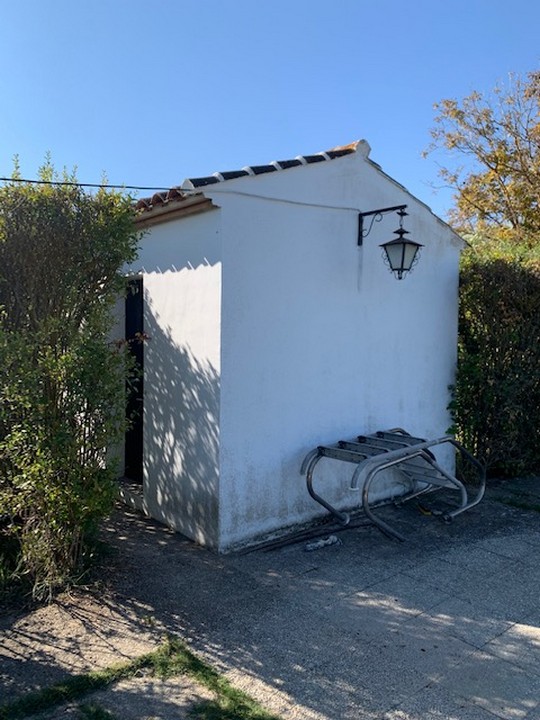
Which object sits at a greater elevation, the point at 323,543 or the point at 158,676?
the point at 323,543

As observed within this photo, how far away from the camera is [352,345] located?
235 inches

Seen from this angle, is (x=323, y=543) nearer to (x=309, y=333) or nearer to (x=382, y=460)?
(x=382, y=460)

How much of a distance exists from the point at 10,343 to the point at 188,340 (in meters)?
1.84

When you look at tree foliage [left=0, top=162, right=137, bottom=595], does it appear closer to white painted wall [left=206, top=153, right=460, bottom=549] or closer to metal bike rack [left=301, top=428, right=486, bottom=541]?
white painted wall [left=206, top=153, right=460, bottom=549]

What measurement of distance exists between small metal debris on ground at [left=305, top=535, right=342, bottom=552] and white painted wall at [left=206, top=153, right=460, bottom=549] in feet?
1.32

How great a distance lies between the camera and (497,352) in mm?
7258

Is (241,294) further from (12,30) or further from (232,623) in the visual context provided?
(12,30)

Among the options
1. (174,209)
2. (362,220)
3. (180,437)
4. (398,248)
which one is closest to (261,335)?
(180,437)

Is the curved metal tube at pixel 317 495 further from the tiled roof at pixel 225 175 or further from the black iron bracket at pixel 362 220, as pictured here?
the tiled roof at pixel 225 175

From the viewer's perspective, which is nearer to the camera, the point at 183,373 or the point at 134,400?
the point at 183,373

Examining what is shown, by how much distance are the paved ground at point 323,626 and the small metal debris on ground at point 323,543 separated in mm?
65

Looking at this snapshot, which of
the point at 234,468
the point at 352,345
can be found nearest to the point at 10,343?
the point at 234,468

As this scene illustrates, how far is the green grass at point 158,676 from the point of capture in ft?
9.02

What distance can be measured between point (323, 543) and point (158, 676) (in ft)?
7.65
